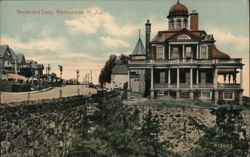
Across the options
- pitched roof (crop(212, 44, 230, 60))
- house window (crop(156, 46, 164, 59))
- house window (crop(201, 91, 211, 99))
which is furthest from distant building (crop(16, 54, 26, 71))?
pitched roof (crop(212, 44, 230, 60))

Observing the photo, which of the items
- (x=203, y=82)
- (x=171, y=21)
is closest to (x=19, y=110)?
(x=203, y=82)

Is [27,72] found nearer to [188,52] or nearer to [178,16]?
[178,16]

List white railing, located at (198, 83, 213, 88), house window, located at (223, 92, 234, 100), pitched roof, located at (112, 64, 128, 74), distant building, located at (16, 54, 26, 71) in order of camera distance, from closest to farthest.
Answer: distant building, located at (16, 54, 26, 71)
house window, located at (223, 92, 234, 100)
white railing, located at (198, 83, 213, 88)
pitched roof, located at (112, 64, 128, 74)

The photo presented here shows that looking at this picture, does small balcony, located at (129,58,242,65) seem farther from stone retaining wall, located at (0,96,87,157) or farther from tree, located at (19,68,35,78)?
stone retaining wall, located at (0,96,87,157)

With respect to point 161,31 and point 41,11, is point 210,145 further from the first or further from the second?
point 161,31

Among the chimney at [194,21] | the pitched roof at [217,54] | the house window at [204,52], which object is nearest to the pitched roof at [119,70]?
the chimney at [194,21]

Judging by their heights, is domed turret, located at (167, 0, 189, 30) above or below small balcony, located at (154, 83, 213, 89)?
above
